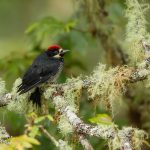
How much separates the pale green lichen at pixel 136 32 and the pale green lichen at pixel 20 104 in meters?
0.95

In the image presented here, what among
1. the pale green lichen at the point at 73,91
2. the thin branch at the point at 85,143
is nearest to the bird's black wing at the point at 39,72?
the pale green lichen at the point at 73,91

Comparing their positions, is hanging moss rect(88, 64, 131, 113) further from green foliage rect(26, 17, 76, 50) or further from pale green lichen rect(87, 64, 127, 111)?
green foliage rect(26, 17, 76, 50)

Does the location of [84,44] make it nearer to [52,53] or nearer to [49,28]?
[49,28]

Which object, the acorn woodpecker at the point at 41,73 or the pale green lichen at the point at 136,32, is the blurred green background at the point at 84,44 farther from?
the pale green lichen at the point at 136,32

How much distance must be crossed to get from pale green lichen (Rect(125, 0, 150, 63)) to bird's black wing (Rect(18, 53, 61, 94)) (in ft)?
2.94

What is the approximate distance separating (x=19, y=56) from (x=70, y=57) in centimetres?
64

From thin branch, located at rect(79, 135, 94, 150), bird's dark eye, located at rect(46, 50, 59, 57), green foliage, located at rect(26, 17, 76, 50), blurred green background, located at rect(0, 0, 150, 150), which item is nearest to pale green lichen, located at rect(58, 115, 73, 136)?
thin branch, located at rect(79, 135, 94, 150)

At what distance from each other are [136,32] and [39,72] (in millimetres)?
1106

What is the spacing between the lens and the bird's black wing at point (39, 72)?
4.96 metres

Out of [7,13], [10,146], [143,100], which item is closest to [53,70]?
[143,100]

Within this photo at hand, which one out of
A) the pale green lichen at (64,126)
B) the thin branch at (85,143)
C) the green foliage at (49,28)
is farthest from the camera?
the green foliage at (49,28)

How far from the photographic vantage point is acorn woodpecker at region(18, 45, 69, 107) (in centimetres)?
496

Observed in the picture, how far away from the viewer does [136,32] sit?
184 inches

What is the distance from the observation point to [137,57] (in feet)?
15.2
